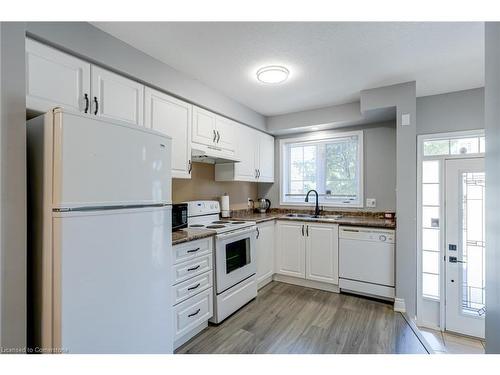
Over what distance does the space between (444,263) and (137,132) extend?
11.4 ft

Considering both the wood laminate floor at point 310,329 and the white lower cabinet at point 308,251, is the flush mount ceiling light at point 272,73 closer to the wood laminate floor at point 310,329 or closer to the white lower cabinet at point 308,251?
the white lower cabinet at point 308,251

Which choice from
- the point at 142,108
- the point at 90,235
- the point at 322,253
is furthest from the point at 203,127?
the point at 322,253

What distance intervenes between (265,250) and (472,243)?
7.65ft

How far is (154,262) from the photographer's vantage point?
148cm

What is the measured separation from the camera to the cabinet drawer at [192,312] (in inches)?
73.2

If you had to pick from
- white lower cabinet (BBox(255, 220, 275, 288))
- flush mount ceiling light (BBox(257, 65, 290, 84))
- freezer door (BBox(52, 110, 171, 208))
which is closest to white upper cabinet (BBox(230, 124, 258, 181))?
white lower cabinet (BBox(255, 220, 275, 288))

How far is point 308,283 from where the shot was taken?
10.5ft

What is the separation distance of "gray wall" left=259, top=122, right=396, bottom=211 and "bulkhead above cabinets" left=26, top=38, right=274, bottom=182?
1.57 meters

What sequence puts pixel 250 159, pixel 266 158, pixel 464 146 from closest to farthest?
pixel 464 146 → pixel 250 159 → pixel 266 158

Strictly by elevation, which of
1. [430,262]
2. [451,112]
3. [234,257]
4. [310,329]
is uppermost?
[451,112]

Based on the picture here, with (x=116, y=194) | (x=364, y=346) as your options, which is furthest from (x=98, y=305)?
(x=364, y=346)

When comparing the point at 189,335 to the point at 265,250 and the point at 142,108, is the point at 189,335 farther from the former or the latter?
the point at 142,108

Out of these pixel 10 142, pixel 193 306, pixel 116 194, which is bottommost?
pixel 193 306
